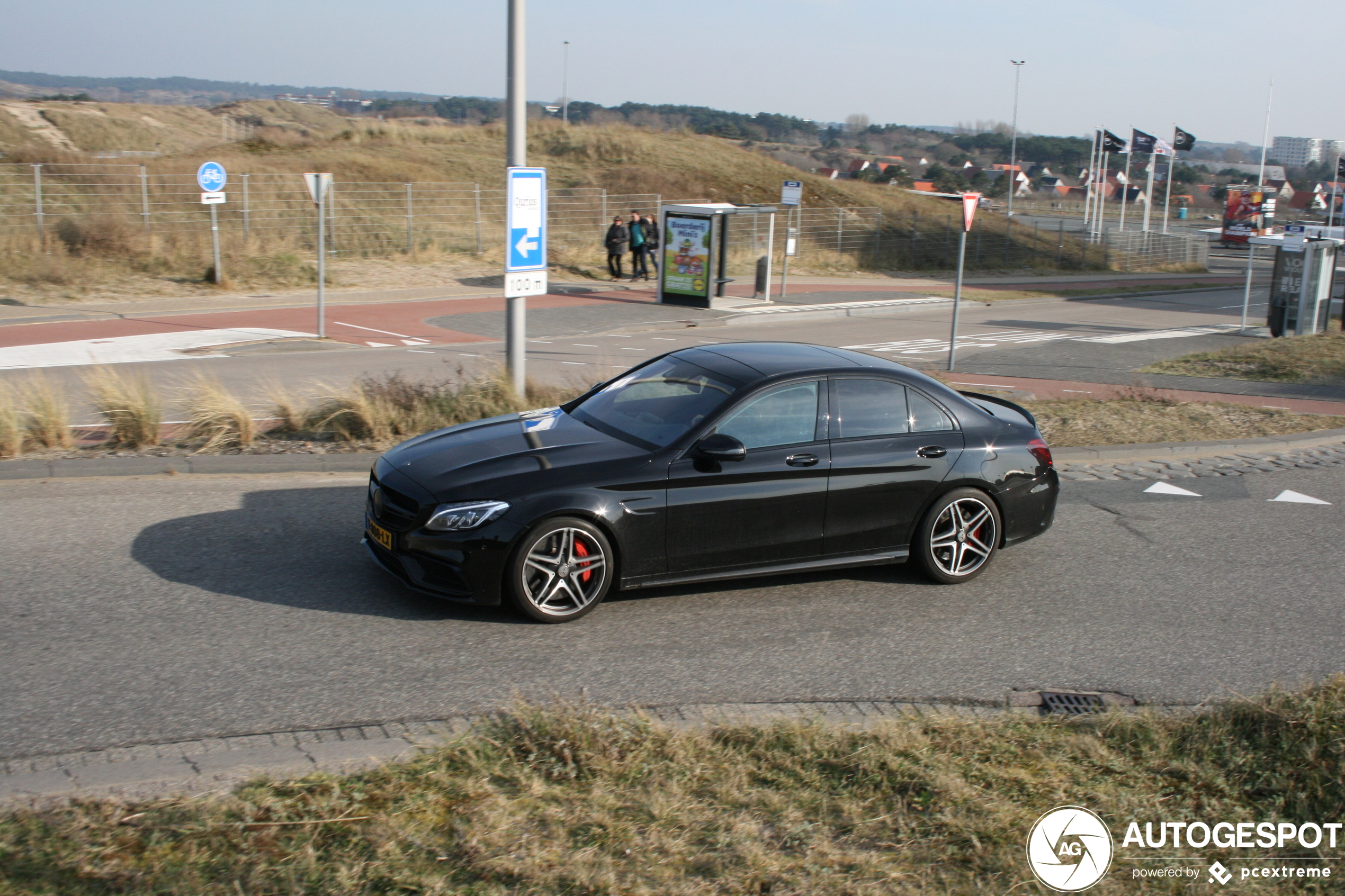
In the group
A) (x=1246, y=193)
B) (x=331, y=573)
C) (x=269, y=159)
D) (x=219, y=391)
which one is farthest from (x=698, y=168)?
(x=331, y=573)

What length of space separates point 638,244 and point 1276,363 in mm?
16184

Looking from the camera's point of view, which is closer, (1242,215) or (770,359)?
(770,359)

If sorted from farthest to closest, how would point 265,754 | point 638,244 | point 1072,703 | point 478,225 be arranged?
1. point 478,225
2. point 638,244
3. point 1072,703
4. point 265,754

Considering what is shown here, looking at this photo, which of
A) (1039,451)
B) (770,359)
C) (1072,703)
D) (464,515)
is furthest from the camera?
(1039,451)

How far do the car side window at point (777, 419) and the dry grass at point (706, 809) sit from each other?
2.18 metres

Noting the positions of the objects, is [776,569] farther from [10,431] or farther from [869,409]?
[10,431]

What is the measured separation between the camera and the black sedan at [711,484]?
625 cm

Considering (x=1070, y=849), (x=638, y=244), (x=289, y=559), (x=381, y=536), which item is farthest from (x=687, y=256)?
(x=1070, y=849)

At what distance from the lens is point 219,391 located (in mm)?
10211

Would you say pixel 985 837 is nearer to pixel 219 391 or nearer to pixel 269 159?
pixel 219 391

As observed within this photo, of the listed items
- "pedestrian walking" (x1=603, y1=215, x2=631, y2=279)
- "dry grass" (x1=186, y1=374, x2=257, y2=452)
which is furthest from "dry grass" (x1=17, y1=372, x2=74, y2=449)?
"pedestrian walking" (x1=603, y1=215, x2=631, y2=279)

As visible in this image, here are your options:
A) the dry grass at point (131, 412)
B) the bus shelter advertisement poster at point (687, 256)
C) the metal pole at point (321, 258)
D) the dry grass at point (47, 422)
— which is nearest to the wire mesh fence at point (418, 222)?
the bus shelter advertisement poster at point (687, 256)

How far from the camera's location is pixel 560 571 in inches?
247

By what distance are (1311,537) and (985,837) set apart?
5936 mm
